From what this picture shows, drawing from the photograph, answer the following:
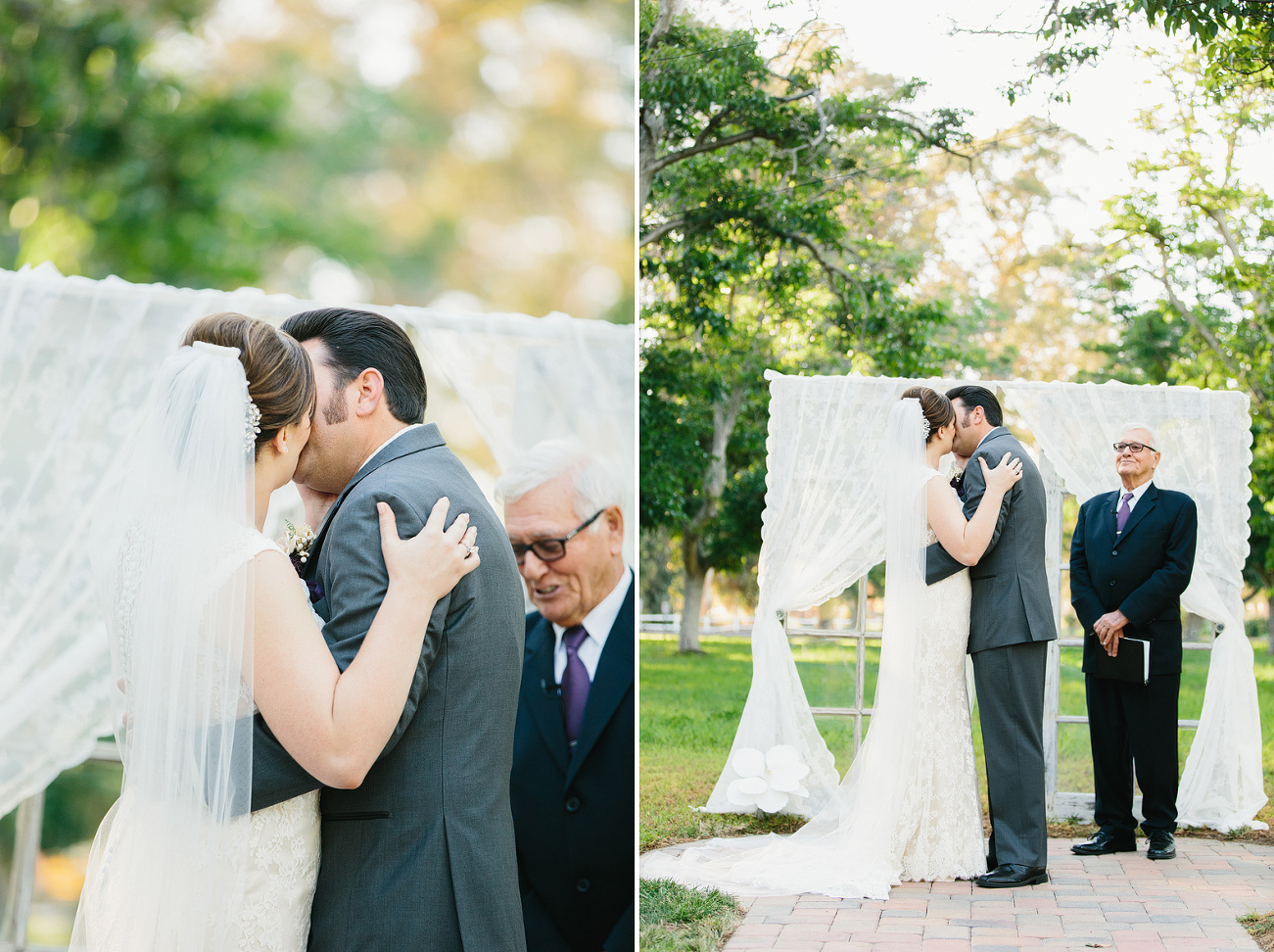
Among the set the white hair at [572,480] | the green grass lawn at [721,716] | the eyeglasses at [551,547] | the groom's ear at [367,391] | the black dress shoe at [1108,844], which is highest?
the groom's ear at [367,391]

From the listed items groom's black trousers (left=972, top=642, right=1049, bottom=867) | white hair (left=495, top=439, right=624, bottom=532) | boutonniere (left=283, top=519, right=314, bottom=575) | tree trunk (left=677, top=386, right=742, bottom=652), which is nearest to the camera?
boutonniere (left=283, top=519, right=314, bottom=575)

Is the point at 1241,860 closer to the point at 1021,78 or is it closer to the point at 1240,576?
the point at 1240,576

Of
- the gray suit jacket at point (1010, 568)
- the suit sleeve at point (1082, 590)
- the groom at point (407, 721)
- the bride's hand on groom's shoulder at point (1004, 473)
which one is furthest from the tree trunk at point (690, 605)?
the groom at point (407, 721)

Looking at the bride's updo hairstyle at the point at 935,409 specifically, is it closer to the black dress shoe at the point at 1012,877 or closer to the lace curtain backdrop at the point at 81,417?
the lace curtain backdrop at the point at 81,417

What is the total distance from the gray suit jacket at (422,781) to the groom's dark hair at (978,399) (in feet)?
5.79

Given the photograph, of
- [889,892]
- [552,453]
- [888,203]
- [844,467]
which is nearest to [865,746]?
[889,892]

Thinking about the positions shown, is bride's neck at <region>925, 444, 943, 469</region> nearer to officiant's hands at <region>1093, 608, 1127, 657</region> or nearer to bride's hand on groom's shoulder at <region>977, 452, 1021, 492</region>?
bride's hand on groom's shoulder at <region>977, 452, 1021, 492</region>

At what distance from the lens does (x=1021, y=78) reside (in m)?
2.91

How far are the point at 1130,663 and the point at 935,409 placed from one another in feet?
2.85

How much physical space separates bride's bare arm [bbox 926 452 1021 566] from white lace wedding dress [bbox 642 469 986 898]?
6 cm

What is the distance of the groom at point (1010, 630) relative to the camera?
108 inches

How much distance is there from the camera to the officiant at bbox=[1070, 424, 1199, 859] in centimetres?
268

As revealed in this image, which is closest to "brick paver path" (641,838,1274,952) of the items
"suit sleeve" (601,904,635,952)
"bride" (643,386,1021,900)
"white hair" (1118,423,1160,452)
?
"bride" (643,386,1021,900)

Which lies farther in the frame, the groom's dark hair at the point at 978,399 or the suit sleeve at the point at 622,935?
the groom's dark hair at the point at 978,399
